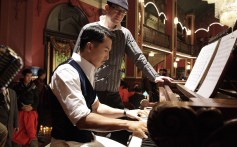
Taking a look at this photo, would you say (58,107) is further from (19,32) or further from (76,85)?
(19,32)

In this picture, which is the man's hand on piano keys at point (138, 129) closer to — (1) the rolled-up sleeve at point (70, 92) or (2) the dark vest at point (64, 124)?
(1) the rolled-up sleeve at point (70, 92)

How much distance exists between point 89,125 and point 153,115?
100 centimetres

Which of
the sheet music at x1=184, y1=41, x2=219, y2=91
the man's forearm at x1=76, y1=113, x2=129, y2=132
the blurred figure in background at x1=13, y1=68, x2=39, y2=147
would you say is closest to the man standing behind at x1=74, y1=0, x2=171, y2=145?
the sheet music at x1=184, y1=41, x2=219, y2=91

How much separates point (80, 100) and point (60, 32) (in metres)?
9.90

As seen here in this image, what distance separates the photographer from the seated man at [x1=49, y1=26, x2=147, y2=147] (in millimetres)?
1806

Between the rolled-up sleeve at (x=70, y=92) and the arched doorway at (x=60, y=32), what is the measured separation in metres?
8.62

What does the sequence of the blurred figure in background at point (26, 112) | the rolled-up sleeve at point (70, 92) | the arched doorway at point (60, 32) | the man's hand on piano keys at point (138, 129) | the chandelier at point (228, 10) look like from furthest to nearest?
the arched doorway at point (60, 32)
the chandelier at point (228, 10)
the blurred figure in background at point (26, 112)
the rolled-up sleeve at point (70, 92)
the man's hand on piano keys at point (138, 129)

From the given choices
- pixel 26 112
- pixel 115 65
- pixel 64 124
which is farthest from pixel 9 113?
pixel 64 124

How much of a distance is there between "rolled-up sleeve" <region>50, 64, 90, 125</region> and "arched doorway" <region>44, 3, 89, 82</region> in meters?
8.62

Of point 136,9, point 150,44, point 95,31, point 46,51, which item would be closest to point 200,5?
point 150,44

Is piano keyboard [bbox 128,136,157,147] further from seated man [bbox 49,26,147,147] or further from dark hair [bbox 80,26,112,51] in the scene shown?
dark hair [bbox 80,26,112,51]

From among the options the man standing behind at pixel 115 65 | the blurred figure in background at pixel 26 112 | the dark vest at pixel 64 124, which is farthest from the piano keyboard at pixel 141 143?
the blurred figure in background at pixel 26 112

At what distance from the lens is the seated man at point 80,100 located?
181 cm

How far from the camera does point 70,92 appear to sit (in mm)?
1880
